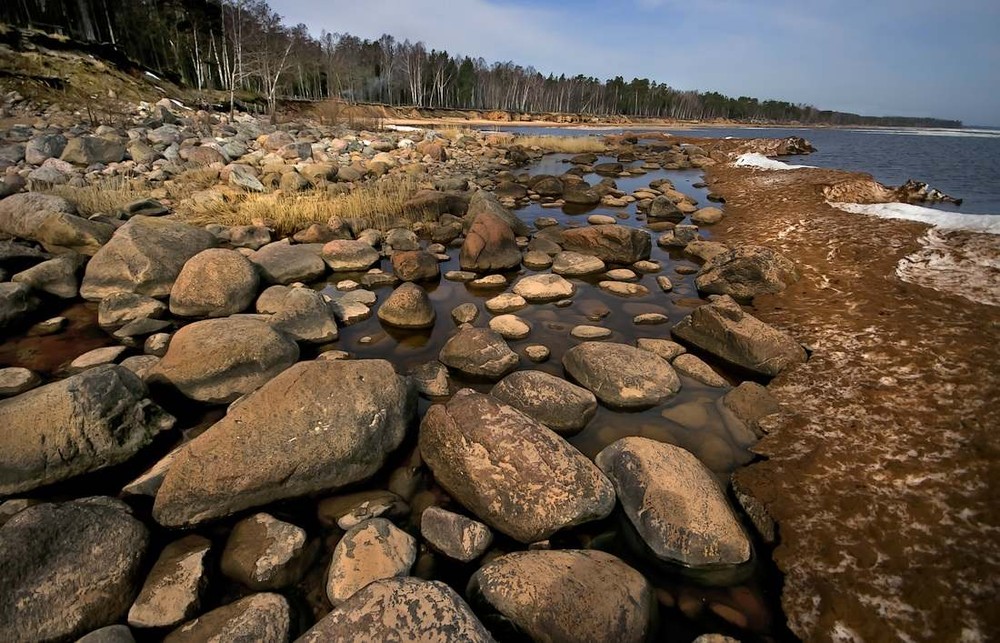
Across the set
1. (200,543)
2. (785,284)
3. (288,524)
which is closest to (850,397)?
(785,284)

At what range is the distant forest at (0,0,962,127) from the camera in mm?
35562

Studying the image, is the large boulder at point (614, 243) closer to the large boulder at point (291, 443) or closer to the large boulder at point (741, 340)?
the large boulder at point (741, 340)

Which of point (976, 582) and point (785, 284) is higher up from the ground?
point (785, 284)

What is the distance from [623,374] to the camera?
14.9 ft

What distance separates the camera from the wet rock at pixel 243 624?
223cm

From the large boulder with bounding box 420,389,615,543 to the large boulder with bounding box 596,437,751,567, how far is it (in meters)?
0.21

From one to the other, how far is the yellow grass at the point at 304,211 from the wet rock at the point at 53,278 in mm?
3293

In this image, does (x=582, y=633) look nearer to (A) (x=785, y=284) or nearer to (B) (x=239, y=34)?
(A) (x=785, y=284)

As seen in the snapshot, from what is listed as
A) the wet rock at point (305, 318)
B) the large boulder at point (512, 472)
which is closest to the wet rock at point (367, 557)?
the large boulder at point (512, 472)

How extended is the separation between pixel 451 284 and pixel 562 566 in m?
5.62

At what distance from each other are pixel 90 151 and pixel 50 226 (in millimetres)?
8523

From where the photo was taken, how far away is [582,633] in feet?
7.54

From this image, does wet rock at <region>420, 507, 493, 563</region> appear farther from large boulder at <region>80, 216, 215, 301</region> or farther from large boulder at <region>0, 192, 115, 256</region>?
large boulder at <region>0, 192, 115, 256</region>

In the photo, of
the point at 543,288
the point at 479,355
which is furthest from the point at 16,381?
the point at 543,288
